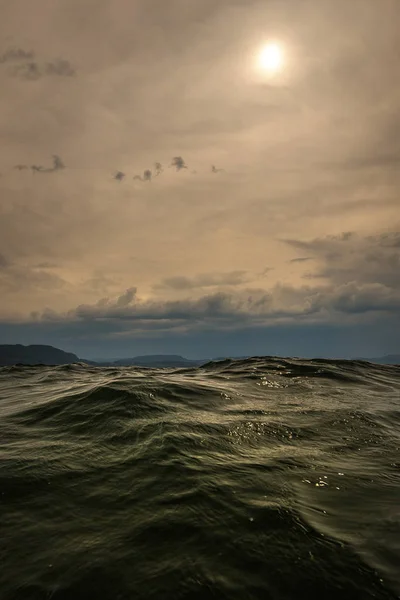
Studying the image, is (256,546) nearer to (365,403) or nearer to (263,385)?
(365,403)

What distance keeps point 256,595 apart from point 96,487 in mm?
3725

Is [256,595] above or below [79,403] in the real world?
below

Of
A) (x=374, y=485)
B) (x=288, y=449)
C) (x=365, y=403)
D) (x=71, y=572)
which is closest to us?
(x=71, y=572)

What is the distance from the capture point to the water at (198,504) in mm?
4297

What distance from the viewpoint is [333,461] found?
8.27 metres

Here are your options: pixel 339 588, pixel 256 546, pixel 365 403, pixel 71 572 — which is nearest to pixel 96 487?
pixel 71 572

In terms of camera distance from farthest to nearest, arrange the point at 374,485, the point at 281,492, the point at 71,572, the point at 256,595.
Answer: the point at 374,485 < the point at 281,492 < the point at 71,572 < the point at 256,595

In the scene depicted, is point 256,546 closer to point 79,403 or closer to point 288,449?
point 288,449

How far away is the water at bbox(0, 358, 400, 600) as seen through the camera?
4.30 meters

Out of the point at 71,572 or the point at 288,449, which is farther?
the point at 288,449

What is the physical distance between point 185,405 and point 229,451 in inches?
200

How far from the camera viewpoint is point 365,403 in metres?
14.8

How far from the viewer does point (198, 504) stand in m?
Result: 6.07

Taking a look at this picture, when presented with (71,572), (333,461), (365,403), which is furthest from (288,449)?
(365,403)
